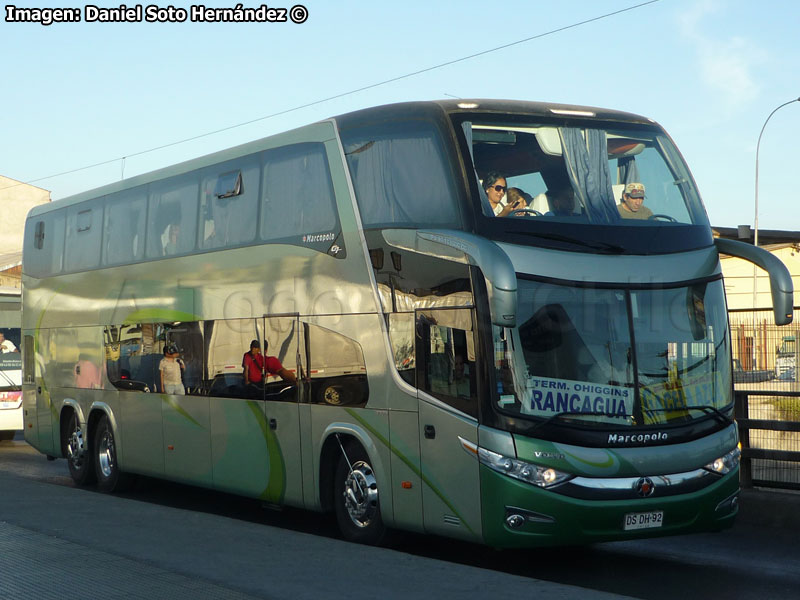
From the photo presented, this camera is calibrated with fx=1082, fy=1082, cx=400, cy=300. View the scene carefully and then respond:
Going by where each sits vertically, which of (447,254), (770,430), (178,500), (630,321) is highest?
(447,254)

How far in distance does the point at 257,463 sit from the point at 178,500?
11.6 feet

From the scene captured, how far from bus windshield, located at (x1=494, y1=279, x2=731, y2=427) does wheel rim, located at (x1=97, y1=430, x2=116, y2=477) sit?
8.71 metres

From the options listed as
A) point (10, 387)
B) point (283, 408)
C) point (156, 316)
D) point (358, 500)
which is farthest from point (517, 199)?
point (10, 387)

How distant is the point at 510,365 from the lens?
27.9 ft

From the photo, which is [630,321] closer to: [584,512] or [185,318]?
[584,512]

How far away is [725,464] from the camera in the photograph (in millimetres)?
9078

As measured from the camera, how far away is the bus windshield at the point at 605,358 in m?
8.49

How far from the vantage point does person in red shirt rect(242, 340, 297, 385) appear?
11.4 meters

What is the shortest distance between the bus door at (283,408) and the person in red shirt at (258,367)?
0.01 m

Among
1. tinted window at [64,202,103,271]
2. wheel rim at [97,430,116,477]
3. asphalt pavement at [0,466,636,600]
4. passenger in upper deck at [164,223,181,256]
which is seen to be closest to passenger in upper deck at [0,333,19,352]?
tinted window at [64,202,103,271]

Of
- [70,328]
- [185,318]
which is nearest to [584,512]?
[185,318]

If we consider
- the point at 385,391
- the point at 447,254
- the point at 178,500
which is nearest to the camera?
the point at 447,254

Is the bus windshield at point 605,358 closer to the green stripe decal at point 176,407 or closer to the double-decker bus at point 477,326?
the double-decker bus at point 477,326

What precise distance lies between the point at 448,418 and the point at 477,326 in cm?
86
